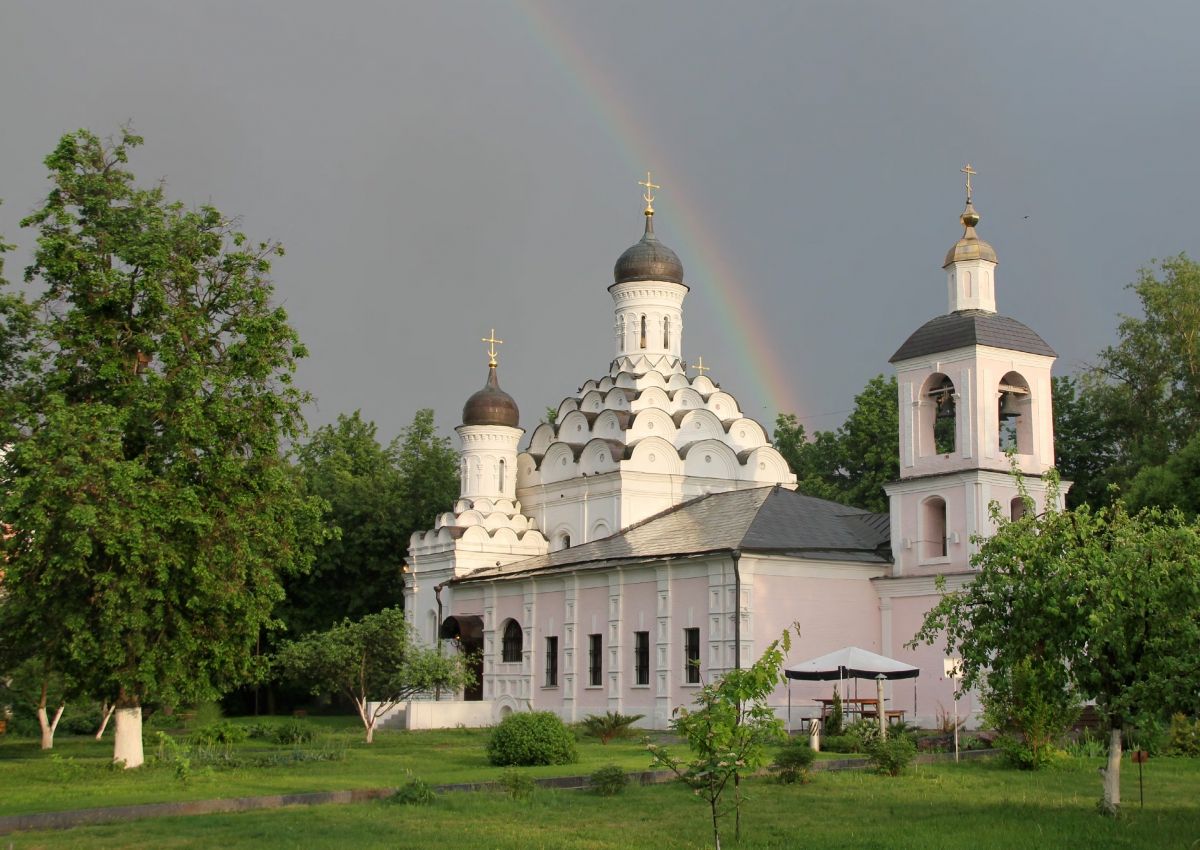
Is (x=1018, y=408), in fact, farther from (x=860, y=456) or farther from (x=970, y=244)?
(x=860, y=456)

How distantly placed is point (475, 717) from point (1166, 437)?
20.8 metres

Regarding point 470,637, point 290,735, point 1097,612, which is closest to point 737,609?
point 290,735

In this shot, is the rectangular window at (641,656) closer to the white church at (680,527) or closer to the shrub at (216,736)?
the white church at (680,527)

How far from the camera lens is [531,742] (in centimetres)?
2191

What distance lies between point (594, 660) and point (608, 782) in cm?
1826

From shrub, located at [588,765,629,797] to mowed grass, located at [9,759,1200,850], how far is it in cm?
21

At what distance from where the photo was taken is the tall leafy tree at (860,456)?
48.4 m

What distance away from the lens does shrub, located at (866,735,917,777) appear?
19.6m

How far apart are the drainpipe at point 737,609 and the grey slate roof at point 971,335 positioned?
→ 572 cm

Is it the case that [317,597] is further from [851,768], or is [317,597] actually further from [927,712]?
[851,768]

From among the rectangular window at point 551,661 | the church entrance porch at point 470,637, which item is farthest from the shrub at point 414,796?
the church entrance porch at point 470,637

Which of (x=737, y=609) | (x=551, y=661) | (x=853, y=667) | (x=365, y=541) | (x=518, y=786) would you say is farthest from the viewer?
(x=365, y=541)

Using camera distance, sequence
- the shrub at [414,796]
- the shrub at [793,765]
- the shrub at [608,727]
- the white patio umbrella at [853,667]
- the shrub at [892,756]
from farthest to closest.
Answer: the shrub at [608,727]
the white patio umbrella at [853,667]
the shrub at [892,756]
the shrub at [793,765]
the shrub at [414,796]

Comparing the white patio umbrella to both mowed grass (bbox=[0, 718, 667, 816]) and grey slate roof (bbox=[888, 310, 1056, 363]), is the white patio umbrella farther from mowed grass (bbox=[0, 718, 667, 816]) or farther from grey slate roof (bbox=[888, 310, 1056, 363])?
grey slate roof (bbox=[888, 310, 1056, 363])
